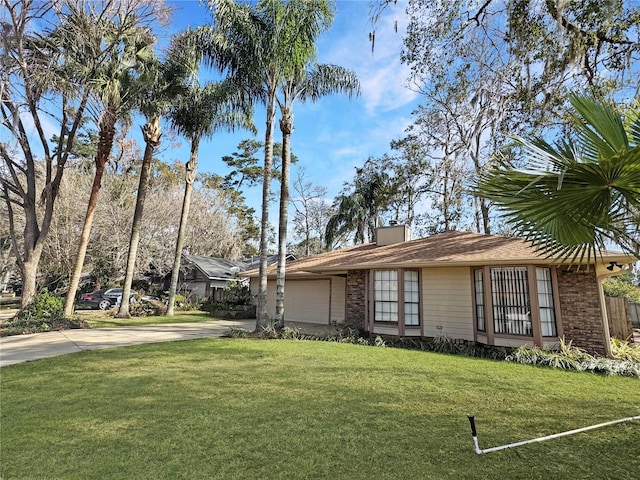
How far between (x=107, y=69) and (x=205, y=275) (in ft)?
41.8

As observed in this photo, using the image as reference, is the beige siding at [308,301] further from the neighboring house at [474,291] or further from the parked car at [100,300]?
the parked car at [100,300]

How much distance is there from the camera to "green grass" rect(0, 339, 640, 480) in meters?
3.07

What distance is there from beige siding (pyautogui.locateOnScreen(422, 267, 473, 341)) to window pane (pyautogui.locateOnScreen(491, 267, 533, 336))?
0.81m

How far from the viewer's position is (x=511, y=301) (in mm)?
8906

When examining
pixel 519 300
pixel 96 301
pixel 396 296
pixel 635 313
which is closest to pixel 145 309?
pixel 96 301

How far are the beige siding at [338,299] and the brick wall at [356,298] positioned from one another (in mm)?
1541

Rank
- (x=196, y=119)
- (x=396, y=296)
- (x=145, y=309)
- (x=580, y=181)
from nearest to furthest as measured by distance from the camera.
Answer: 1. (x=580, y=181)
2. (x=396, y=296)
3. (x=196, y=119)
4. (x=145, y=309)

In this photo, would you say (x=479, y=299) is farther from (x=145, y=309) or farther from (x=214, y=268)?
(x=214, y=268)

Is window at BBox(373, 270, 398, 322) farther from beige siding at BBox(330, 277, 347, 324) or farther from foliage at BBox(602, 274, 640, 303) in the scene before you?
foliage at BBox(602, 274, 640, 303)

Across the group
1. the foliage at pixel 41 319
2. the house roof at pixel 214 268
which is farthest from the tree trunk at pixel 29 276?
the house roof at pixel 214 268

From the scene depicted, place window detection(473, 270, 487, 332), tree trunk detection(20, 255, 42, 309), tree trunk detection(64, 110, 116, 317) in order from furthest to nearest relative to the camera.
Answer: tree trunk detection(64, 110, 116, 317)
tree trunk detection(20, 255, 42, 309)
window detection(473, 270, 487, 332)

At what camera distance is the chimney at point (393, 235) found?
1377 cm

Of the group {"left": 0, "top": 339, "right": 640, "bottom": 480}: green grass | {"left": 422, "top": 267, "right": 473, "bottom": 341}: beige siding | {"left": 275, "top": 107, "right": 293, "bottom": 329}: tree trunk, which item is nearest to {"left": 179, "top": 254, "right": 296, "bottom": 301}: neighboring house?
{"left": 275, "top": 107, "right": 293, "bottom": 329}: tree trunk

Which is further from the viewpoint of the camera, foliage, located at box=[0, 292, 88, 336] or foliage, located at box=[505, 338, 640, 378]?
foliage, located at box=[0, 292, 88, 336]
